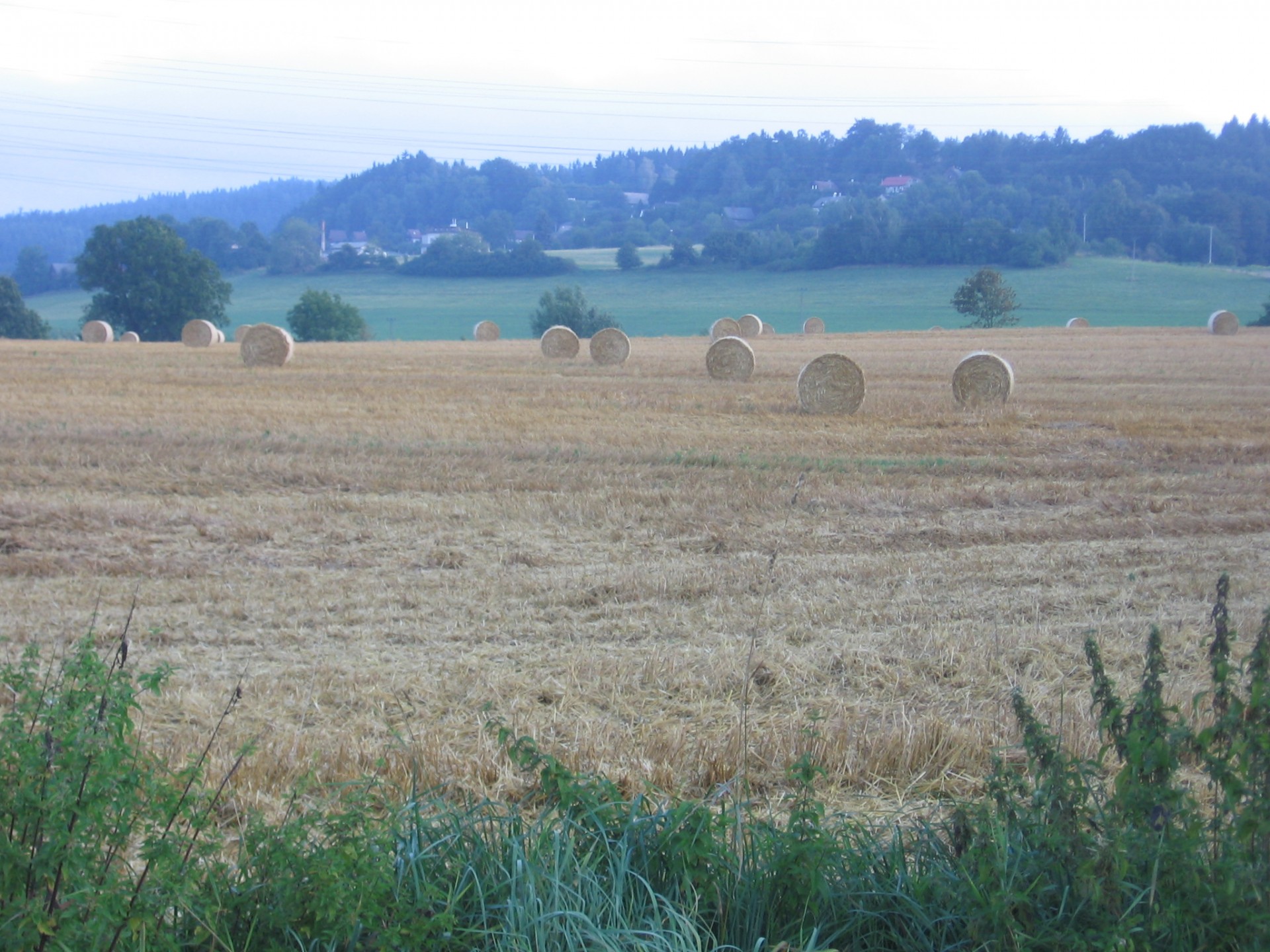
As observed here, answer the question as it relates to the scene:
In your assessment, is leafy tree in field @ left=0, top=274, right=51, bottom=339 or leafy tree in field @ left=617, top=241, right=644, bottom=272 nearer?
leafy tree in field @ left=0, top=274, right=51, bottom=339

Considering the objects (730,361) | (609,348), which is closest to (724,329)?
(609,348)

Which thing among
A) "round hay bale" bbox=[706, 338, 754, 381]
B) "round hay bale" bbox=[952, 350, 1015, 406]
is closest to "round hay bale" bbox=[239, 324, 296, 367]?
"round hay bale" bbox=[706, 338, 754, 381]

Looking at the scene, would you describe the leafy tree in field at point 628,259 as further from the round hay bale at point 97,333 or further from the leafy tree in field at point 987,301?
the round hay bale at point 97,333

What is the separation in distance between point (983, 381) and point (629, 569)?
46.2 ft

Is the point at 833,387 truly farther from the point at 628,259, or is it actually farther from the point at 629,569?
the point at 628,259

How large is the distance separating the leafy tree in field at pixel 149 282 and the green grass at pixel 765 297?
21.8ft

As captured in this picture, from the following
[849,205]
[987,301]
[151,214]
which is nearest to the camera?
[987,301]

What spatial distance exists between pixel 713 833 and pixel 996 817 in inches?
39.3

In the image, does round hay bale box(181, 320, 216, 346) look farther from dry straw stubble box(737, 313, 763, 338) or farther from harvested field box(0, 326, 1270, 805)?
harvested field box(0, 326, 1270, 805)

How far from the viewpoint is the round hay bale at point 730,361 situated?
2586cm

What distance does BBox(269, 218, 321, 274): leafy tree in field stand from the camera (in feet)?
326

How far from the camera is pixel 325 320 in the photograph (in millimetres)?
61750

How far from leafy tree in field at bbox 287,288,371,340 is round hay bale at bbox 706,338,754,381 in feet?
130

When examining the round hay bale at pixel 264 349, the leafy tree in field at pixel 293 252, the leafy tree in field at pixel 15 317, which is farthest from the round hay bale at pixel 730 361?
the leafy tree in field at pixel 293 252
